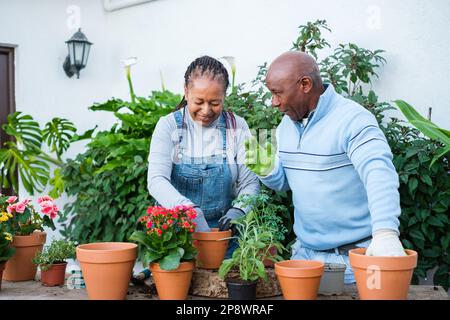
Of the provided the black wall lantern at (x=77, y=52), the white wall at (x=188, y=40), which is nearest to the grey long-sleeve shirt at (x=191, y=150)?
the white wall at (x=188, y=40)

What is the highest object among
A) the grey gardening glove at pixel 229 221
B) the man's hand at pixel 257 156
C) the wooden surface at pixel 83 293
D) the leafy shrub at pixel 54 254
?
the man's hand at pixel 257 156

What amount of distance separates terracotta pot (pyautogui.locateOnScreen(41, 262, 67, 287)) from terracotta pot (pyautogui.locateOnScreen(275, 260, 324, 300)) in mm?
867

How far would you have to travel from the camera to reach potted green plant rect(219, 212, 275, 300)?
168 cm

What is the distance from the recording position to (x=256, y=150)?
2.00 m

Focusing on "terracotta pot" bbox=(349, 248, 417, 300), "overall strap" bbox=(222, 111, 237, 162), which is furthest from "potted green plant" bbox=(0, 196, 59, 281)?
"terracotta pot" bbox=(349, 248, 417, 300)

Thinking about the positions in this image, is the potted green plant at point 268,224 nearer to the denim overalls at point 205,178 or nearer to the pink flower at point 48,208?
the denim overalls at point 205,178

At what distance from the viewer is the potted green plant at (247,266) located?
66.0 inches

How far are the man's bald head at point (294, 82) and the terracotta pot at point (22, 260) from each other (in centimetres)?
107

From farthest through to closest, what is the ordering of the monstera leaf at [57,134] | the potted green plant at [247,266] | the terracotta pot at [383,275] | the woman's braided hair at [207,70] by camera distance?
the monstera leaf at [57,134]
the woman's braided hair at [207,70]
the potted green plant at [247,266]
the terracotta pot at [383,275]

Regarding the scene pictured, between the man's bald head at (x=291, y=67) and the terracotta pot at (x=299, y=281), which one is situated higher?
the man's bald head at (x=291, y=67)
